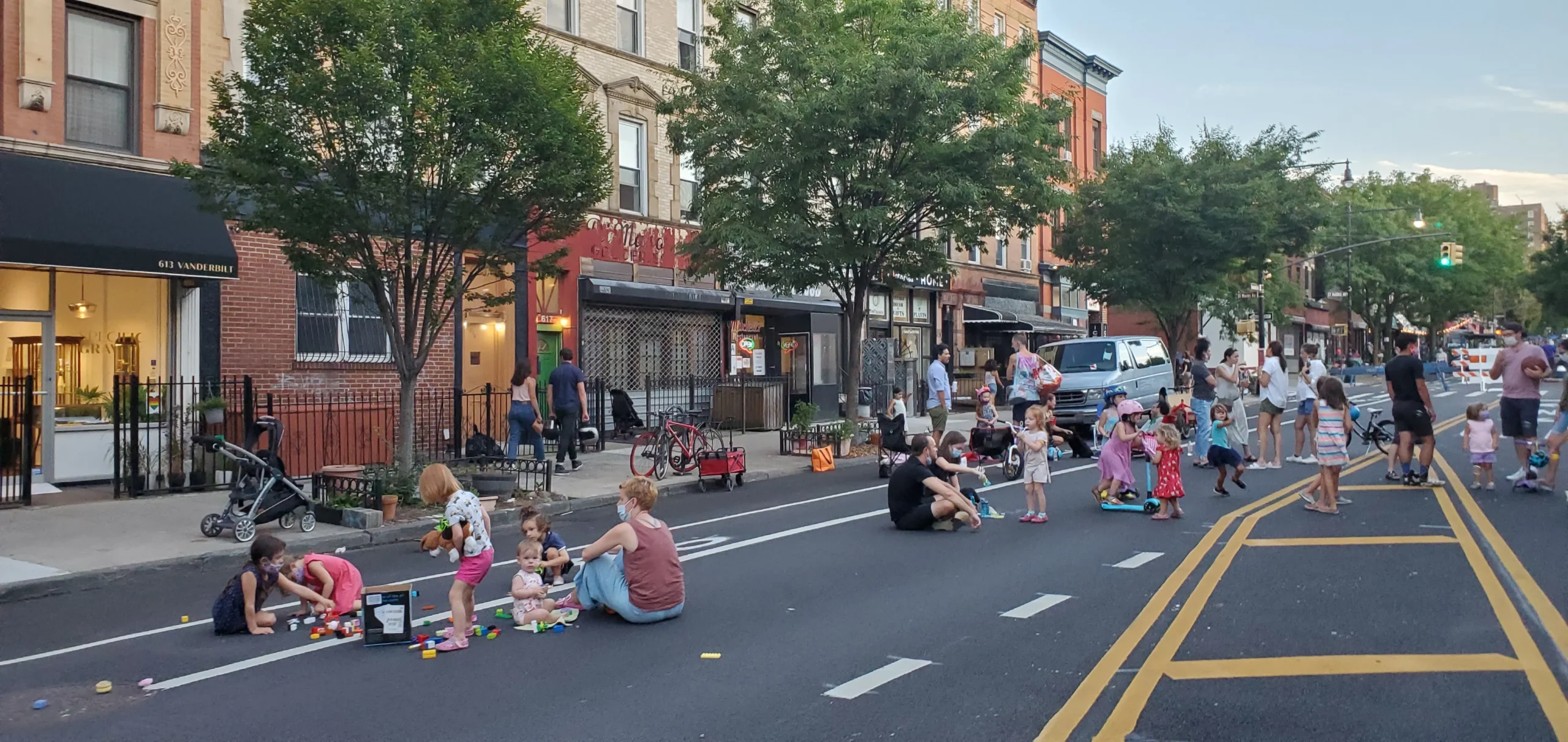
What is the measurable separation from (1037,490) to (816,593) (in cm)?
388

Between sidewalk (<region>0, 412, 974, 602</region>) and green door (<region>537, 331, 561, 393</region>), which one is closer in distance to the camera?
sidewalk (<region>0, 412, 974, 602</region>)

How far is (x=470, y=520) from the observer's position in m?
6.93

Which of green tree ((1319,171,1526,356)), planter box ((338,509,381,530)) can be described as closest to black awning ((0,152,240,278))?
planter box ((338,509,381,530))

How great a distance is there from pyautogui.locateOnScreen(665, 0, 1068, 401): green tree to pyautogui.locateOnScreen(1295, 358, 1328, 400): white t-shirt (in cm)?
494

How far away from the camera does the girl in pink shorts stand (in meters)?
6.59

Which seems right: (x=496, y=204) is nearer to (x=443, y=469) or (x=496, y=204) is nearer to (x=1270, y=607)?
(x=443, y=469)

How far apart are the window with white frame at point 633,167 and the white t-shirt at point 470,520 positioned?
16.0m

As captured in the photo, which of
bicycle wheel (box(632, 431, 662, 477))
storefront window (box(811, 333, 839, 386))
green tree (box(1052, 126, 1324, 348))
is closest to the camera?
bicycle wheel (box(632, 431, 662, 477))

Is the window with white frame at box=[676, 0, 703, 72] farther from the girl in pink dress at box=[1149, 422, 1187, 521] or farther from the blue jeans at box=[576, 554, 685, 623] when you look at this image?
the blue jeans at box=[576, 554, 685, 623]

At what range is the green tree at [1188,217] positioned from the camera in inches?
1190

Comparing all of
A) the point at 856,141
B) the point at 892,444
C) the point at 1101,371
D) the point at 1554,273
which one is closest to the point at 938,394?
the point at 892,444

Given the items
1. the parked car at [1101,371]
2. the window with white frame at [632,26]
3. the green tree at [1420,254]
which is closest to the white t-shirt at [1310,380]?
the parked car at [1101,371]

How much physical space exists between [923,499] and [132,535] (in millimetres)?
7589

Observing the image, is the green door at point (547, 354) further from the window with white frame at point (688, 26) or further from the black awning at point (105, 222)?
the black awning at point (105, 222)
